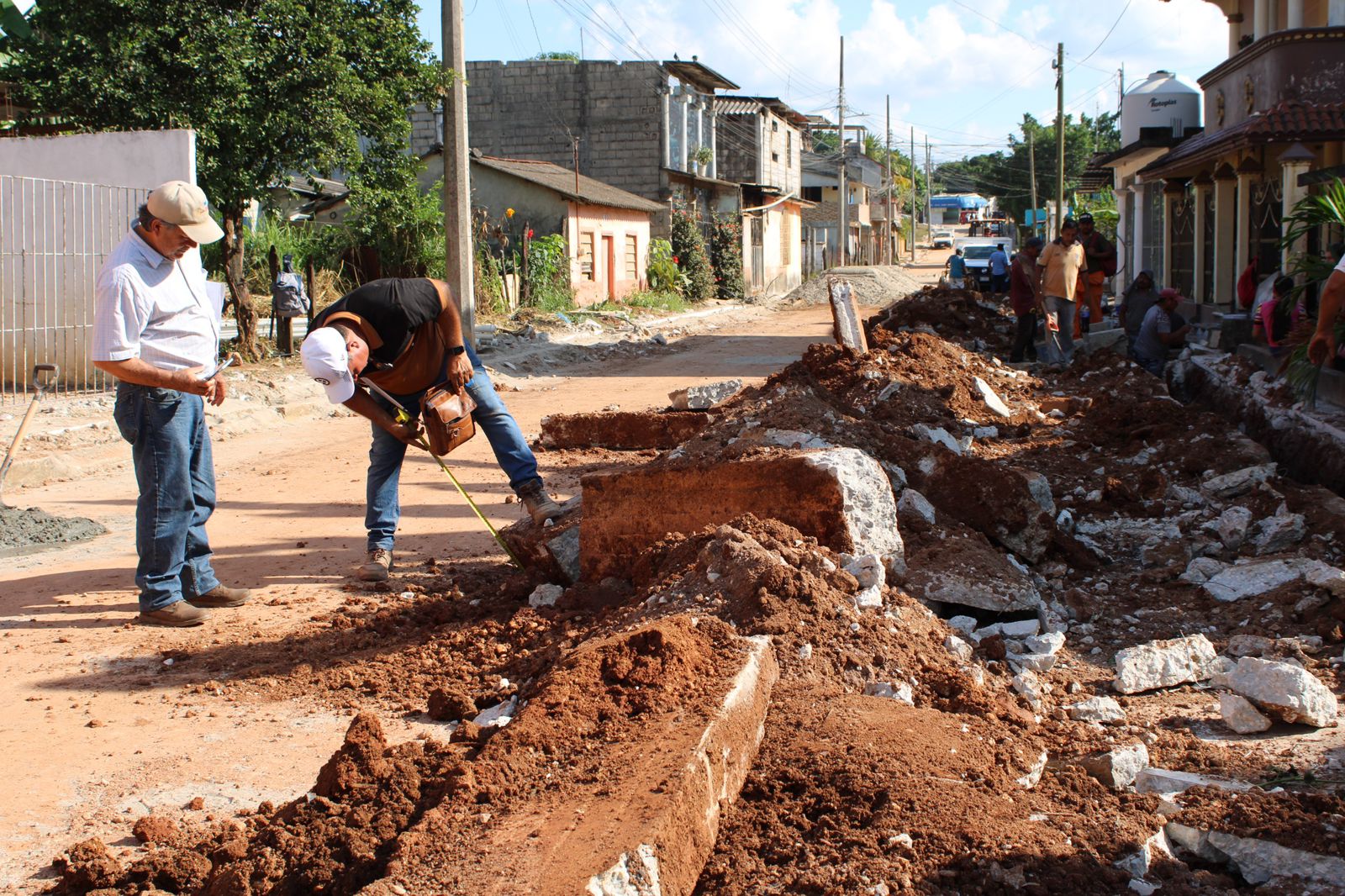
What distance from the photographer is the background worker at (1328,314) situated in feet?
19.2

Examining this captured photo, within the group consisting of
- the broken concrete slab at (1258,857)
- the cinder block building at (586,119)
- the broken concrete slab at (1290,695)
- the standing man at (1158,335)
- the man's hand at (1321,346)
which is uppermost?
the cinder block building at (586,119)

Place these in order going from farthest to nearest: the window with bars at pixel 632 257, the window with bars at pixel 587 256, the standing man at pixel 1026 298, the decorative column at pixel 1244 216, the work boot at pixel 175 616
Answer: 1. the window with bars at pixel 632 257
2. the window with bars at pixel 587 256
3. the decorative column at pixel 1244 216
4. the standing man at pixel 1026 298
5. the work boot at pixel 175 616

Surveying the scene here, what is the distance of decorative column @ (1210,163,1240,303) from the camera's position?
1834 centimetres

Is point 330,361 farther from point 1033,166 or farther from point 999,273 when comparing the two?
point 1033,166

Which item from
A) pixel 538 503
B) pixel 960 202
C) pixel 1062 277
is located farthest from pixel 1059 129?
pixel 960 202

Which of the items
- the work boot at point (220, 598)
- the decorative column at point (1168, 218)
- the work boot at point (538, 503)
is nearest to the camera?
the work boot at point (220, 598)

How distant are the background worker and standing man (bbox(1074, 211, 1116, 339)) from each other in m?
9.52

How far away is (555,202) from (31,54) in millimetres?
15672

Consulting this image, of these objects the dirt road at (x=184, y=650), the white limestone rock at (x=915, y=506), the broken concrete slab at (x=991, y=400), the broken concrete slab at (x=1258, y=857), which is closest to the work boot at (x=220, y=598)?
the dirt road at (x=184, y=650)

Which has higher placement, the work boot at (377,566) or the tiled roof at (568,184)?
the tiled roof at (568,184)

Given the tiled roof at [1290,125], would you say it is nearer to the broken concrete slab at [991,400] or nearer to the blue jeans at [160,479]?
the broken concrete slab at [991,400]

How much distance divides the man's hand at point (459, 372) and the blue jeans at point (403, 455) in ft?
0.49

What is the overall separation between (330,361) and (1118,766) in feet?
11.4

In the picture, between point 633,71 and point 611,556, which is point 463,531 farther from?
point 633,71
